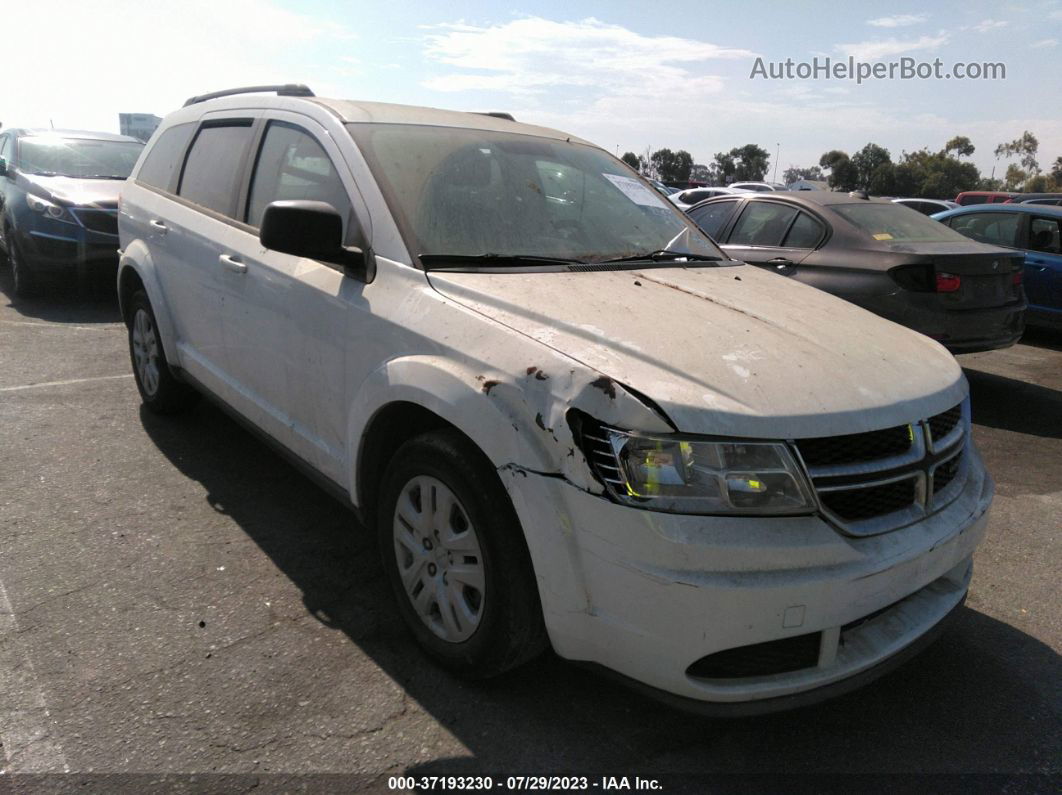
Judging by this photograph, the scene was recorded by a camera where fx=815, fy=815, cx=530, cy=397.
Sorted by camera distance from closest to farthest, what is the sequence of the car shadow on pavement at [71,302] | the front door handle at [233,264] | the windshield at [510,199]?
the windshield at [510,199], the front door handle at [233,264], the car shadow on pavement at [71,302]

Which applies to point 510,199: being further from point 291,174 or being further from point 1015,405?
point 1015,405

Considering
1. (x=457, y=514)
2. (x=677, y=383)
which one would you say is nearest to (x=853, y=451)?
(x=677, y=383)

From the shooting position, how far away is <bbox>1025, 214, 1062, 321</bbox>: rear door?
758 cm

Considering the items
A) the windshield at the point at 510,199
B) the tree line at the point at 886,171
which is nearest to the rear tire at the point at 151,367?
the windshield at the point at 510,199

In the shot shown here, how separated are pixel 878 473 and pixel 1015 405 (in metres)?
5.03

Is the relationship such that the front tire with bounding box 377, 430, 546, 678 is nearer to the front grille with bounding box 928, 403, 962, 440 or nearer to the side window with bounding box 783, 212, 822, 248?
the front grille with bounding box 928, 403, 962, 440

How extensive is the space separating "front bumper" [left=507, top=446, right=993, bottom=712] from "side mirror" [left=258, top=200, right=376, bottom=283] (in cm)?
114

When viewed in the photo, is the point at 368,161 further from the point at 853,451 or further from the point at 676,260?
the point at 853,451

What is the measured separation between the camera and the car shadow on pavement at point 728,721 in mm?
2305

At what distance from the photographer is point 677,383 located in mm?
2102

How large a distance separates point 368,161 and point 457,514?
1.39 m

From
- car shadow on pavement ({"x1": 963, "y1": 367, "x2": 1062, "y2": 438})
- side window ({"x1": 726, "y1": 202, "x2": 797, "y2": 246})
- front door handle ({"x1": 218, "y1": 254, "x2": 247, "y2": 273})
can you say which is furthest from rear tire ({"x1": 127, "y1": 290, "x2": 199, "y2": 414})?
car shadow on pavement ({"x1": 963, "y1": 367, "x2": 1062, "y2": 438})

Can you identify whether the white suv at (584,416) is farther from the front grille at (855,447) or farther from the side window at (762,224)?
the side window at (762,224)

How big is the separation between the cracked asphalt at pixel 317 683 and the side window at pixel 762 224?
338cm
